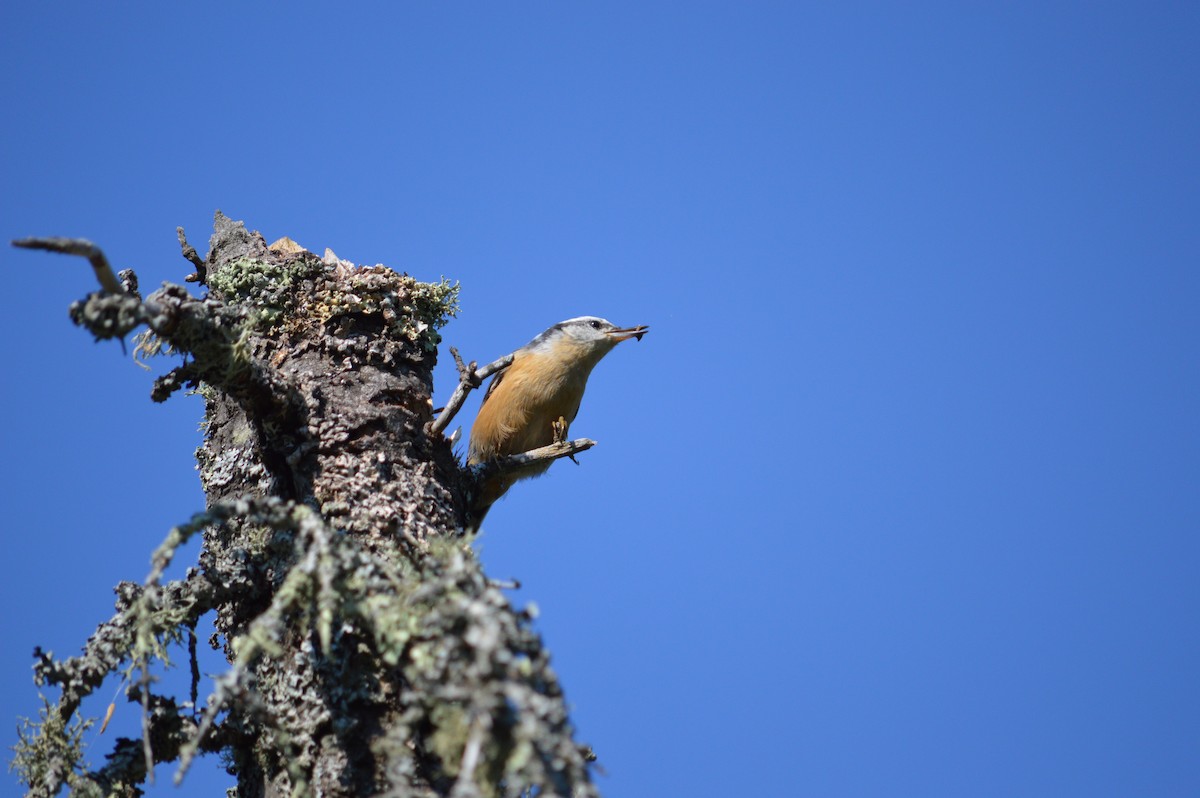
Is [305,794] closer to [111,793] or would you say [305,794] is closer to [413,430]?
[111,793]

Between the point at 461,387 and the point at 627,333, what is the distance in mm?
3045

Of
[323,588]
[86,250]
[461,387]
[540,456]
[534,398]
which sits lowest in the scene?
[323,588]

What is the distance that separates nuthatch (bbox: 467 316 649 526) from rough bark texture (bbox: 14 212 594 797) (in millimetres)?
1645

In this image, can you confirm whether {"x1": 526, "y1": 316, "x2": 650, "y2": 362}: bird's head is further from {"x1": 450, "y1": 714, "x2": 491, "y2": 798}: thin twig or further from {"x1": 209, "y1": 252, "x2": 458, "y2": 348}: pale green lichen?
{"x1": 450, "y1": 714, "x2": 491, "y2": 798}: thin twig

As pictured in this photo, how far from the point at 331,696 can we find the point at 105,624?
66cm

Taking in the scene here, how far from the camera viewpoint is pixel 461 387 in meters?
3.92

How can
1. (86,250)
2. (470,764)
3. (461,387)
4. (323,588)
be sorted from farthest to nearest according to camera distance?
(461,387)
(86,250)
(323,588)
(470,764)

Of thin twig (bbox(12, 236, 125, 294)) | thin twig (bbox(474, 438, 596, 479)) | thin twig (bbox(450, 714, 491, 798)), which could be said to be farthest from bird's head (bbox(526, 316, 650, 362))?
thin twig (bbox(450, 714, 491, 798))

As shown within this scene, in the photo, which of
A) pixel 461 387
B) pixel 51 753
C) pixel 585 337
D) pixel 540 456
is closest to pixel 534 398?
pixel 585 337

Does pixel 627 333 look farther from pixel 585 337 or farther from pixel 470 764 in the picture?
pixel 470 764

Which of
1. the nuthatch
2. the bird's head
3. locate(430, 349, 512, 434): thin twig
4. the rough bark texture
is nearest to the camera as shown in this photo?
the rough bark texture

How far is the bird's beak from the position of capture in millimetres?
6812

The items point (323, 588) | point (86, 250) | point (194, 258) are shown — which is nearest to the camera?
point (323, 588)

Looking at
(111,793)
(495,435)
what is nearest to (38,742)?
(111,793)
